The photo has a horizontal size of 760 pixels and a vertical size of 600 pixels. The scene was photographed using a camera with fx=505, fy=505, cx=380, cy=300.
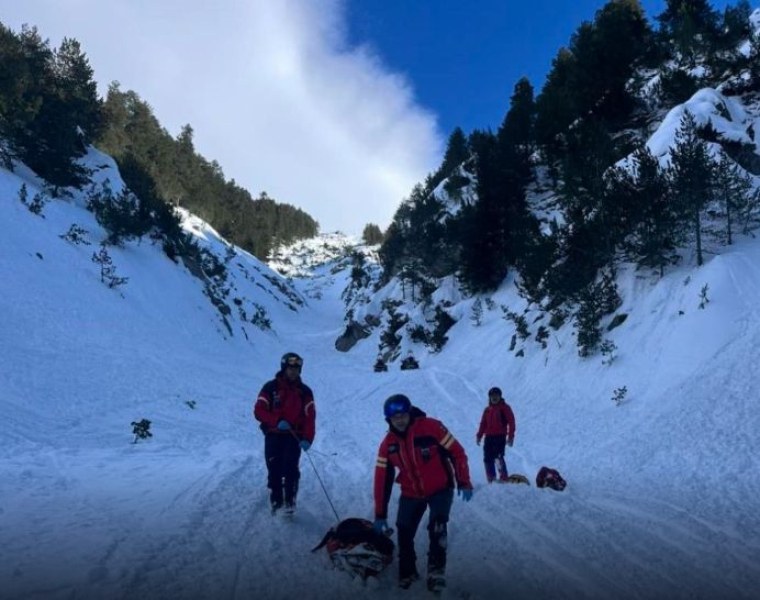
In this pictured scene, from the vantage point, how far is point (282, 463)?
662cm

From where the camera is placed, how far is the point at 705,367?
40.2 feet

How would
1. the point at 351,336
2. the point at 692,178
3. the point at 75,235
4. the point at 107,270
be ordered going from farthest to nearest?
the point at 351,336
the point at 75,235
the point at 107,270
the point at 692,178

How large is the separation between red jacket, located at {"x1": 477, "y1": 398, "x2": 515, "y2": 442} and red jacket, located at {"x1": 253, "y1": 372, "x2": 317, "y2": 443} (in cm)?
447

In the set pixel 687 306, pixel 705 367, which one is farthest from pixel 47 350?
pixel 687 306

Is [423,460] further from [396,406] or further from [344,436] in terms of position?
[344,436]

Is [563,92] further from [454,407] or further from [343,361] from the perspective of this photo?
[454,407]

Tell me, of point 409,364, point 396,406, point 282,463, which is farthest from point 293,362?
point 409,364

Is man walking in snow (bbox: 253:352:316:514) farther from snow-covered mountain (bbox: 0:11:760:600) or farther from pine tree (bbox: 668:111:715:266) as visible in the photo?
pine tree (bbox: 668:111:715:266)

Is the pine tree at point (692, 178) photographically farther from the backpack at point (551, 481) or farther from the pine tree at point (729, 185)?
the backpack at point (551, 481)

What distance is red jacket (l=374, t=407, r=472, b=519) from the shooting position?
4.61 meters

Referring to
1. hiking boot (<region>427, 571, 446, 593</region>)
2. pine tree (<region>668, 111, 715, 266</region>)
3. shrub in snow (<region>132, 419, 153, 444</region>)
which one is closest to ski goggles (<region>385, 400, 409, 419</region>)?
hiking boot (<region>427, 571, 446, 593</region>)

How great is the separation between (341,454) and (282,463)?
5.09 m

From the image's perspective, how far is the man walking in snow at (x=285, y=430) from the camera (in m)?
6.57

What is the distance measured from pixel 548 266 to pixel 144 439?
52.6 ft
